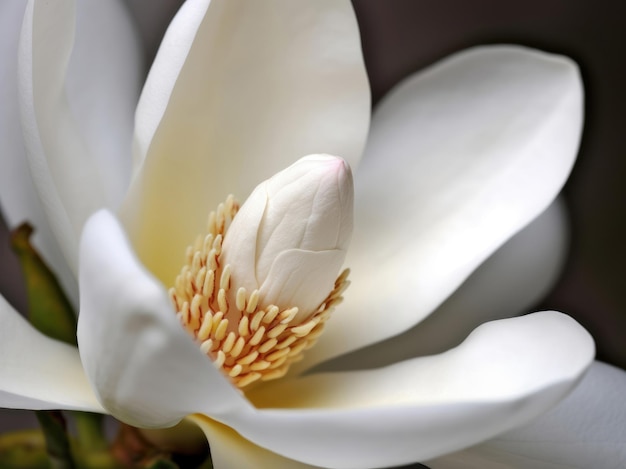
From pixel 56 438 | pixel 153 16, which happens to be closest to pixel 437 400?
pixel 56 438

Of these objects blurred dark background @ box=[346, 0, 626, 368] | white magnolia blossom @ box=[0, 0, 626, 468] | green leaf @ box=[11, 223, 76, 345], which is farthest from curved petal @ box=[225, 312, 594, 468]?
blurred dark background @ box=[346, 0, 626, 368]

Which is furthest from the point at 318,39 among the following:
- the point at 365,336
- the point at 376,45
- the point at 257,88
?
the point at 376,45

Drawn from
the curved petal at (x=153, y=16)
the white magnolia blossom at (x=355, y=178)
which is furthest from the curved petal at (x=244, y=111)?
→ the curved petal at (x=153, y=16)

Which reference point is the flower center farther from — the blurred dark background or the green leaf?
the blurred dark background

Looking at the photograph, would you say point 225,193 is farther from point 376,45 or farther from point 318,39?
point 376,45

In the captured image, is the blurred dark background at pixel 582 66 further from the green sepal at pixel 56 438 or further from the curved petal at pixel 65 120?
the green sepal at pixel 56 438

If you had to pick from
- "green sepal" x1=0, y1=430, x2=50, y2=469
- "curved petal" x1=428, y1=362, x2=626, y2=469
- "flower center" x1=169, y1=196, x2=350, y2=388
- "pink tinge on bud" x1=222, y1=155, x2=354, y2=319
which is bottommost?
"green sepal" x1=0, y1=430, x2=50, y2=469

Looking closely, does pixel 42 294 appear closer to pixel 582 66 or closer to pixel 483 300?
pixel 483 300
